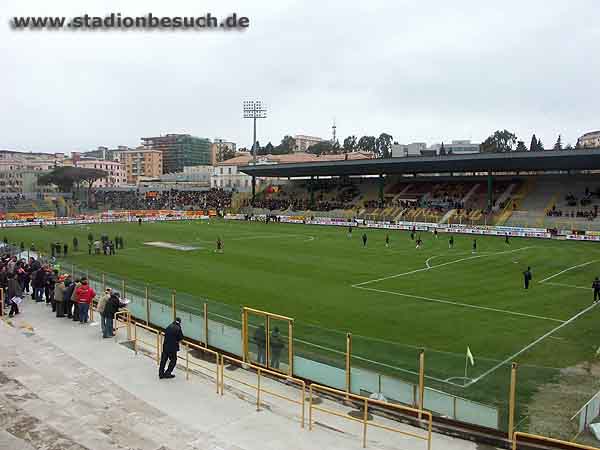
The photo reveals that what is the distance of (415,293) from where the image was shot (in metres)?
25.5

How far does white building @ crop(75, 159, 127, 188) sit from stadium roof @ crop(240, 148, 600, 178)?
9890 centimetres

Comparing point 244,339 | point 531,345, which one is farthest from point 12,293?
point 531,345

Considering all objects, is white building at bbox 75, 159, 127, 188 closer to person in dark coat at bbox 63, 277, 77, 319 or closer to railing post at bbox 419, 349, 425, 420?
person in dark coat at bbox 63, 277, 77, 319

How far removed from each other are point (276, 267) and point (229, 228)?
31.3 metres

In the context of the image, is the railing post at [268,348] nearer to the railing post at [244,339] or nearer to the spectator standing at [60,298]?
the railing post at [244,339]

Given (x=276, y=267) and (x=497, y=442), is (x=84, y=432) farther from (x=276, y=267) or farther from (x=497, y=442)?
(x=276, y=267)

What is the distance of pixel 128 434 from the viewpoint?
32.8 ft

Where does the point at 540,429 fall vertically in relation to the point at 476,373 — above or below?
below

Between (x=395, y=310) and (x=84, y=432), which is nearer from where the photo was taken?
(x=84, y=432)

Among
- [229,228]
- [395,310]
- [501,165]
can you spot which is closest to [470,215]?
[501,165]

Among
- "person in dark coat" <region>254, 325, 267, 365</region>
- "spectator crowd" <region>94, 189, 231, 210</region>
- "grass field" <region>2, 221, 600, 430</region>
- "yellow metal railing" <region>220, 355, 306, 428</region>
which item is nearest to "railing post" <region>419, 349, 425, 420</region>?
"grass field" <region>2, 221, 600, 430</region>

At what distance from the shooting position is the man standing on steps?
12672mm

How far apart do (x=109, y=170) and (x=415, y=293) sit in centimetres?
15705

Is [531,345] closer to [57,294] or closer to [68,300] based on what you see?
[68,300]
